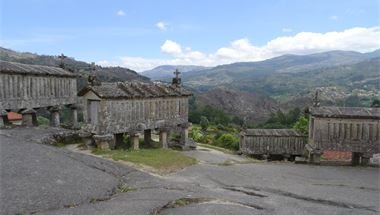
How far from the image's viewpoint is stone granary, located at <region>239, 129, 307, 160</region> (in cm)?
2769

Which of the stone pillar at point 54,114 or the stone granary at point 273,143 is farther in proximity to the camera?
the stone granary at point 273,143

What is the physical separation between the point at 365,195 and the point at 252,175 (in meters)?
4.51

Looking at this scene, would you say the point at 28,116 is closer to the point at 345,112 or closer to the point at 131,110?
the point at 131,110

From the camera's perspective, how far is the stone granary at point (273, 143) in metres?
27.7

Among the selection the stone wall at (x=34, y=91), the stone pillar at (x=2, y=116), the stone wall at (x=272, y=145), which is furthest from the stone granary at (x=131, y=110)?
the stone wall at (x=272, y=145)

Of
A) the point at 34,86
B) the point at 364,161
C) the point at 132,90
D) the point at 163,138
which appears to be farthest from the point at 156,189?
the point at 34,86

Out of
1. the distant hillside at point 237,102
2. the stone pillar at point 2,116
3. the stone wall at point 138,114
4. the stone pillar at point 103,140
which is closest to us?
the stone pillar at point 103,140

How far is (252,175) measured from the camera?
16312 mm

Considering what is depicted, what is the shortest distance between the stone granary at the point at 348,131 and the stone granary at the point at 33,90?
633 inches

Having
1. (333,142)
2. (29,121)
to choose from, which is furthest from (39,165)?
(333,142)

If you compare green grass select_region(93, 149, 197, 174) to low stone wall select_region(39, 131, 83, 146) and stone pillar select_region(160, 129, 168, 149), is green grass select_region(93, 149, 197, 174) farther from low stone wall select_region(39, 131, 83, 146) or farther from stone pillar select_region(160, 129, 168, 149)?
stone pillar select_region(160, 129, 168, 149)

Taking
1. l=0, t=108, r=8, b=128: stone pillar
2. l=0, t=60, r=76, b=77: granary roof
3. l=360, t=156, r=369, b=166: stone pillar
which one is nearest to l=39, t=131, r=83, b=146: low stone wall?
l=0, t=108, r=8, b=128: stone pillar

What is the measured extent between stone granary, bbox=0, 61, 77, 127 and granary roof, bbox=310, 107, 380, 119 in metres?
16.1

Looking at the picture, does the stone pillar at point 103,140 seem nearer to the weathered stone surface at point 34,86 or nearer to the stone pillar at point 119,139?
the stone pillar at point 119,139
